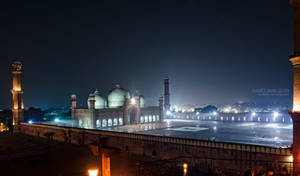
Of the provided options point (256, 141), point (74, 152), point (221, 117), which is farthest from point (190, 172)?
point (221, 117)

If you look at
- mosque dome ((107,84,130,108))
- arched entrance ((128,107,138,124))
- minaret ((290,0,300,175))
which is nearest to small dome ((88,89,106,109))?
mosque dome ((107,84,130,108))

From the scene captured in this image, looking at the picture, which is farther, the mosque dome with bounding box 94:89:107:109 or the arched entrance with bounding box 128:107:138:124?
the mosque dome with bounding box 94:89:107:109

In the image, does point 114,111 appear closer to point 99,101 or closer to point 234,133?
point 99,101

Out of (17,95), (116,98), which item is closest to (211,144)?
(17,95)

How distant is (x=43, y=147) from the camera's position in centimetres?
2150

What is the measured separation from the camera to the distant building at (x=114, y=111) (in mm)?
36312

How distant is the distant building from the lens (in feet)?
119

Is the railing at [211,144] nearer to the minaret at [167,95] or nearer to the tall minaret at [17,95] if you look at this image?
the tall minaret at [17,95]

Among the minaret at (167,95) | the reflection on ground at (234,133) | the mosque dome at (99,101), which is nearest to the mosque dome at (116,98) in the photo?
the mosque dome at (99,101)

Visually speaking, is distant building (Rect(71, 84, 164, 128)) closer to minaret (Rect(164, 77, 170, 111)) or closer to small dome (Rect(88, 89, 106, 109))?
small dome (Rect(88, 89, 106, 109))

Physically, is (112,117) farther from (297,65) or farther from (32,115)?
(297,65)

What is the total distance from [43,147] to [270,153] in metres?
17.4

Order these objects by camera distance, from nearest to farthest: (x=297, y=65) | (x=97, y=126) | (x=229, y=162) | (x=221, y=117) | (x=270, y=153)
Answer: (x=297, y=65) < (x=270, y=153) < (x=229, y=162) < (x=97, y=126) < (x=221, y=117)

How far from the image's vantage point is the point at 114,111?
38.3 metres
